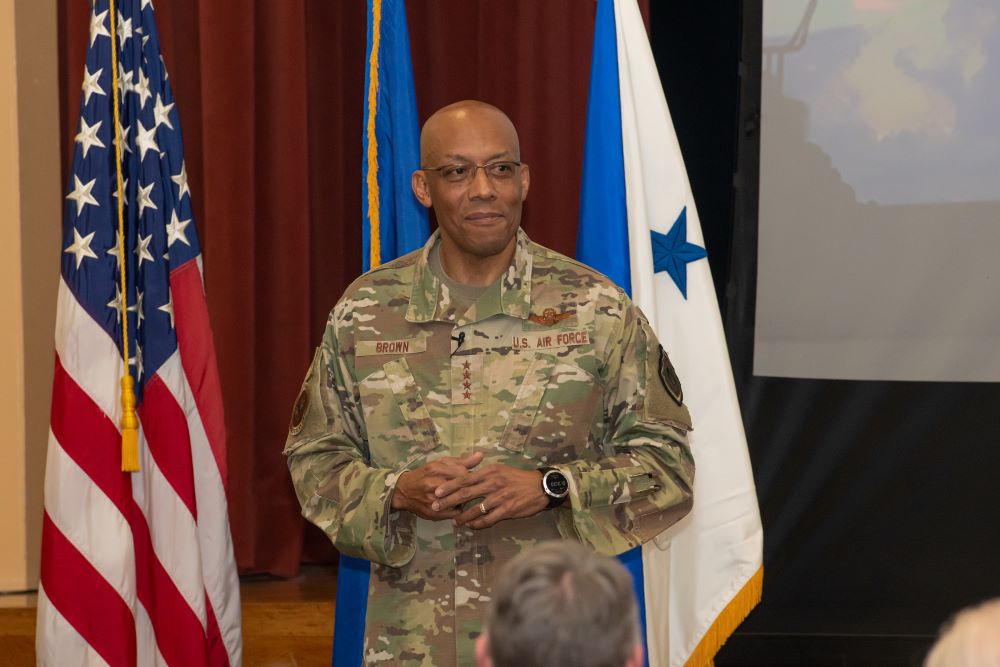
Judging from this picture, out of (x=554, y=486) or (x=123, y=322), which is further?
(x=123, y=322)

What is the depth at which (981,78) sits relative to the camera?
3.57m

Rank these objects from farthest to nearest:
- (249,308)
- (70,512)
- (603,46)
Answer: (249,308) < (603,46) < (70,512)

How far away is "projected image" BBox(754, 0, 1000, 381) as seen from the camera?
11.7 ft

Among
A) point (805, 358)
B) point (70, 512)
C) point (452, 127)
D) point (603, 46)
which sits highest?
point (603, 46)

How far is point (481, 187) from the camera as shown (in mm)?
2189

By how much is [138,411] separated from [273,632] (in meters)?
0.82

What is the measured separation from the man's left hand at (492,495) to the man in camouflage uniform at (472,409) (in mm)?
38

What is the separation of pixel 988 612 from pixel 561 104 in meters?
2.60

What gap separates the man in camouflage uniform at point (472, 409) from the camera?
83.2 inches

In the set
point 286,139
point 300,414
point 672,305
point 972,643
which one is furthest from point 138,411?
point 972,643

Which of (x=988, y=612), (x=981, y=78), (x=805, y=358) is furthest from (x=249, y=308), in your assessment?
(x=988, y=612)

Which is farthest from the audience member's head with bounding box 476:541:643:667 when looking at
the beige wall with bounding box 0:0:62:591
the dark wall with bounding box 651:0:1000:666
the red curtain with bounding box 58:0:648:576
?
the beige wall with bounding box 0:0:62:591

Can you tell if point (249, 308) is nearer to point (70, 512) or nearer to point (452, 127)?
point (70, 512)

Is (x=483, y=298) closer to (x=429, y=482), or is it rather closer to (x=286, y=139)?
(x=429, y=482)
